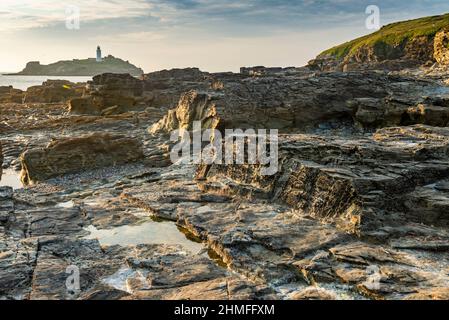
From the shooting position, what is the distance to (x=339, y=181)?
672 inches

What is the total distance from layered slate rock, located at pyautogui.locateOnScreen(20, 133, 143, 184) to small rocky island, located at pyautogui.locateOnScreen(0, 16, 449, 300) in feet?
0.35

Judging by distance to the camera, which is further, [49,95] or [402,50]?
[402,50]

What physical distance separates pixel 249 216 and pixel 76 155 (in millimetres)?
19350

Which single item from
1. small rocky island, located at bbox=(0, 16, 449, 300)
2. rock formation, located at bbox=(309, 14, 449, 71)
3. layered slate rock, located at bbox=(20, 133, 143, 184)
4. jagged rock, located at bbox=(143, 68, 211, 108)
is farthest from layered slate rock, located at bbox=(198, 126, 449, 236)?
rock formation, located at bbox=(309, 14, 449, 71)

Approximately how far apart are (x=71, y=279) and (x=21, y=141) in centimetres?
3864

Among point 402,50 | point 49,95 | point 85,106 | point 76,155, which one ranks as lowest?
point 76,155

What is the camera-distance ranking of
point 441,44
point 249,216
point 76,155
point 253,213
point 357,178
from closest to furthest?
point 357,178 < point 249,216 < point 253,213 < point 76,155 < point 441,44

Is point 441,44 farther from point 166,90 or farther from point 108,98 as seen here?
point 108,98

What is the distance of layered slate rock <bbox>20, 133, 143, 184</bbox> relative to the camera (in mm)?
31016

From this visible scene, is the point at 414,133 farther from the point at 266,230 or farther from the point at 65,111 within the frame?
the point at 65,111

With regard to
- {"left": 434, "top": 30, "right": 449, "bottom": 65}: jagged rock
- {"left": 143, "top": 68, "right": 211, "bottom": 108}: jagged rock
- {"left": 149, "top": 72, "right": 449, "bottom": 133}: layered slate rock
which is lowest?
{"left": 149, "top": 72, "right": 449, "bottom": 133}: layered slate rock

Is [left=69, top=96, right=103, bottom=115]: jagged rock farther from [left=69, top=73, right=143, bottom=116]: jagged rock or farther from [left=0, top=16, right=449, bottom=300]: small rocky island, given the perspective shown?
[left=0, top=16, right=449, bottom=300]: small rocky island

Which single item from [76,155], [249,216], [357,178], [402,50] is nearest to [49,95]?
[76,155]

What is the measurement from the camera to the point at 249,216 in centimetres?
1812
